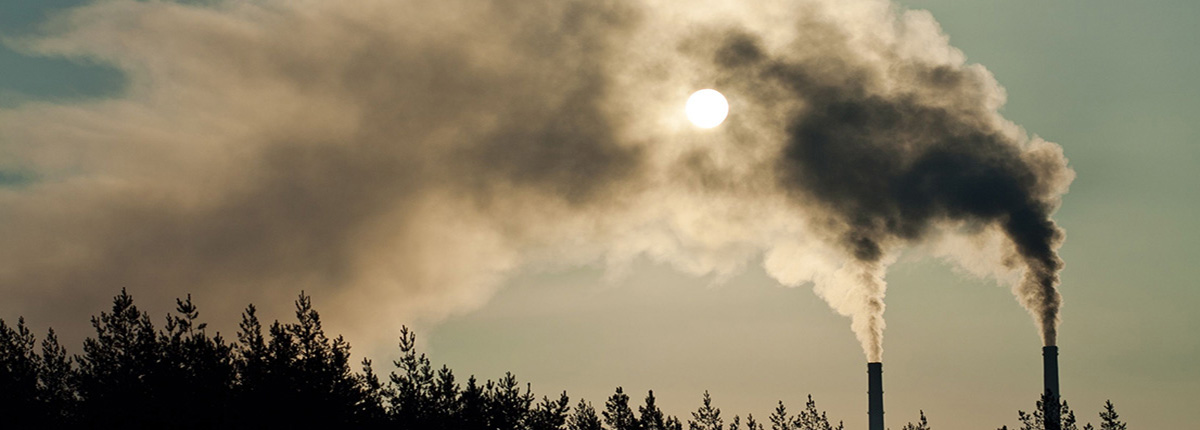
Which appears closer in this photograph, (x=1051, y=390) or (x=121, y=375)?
(x=121, y=375)

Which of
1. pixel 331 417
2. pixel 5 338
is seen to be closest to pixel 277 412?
pixel 331 417

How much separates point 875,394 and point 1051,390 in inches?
420

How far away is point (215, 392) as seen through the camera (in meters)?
49.4

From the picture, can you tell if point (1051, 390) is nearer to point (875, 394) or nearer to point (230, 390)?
point (875, 394)

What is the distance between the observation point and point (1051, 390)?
69312mm

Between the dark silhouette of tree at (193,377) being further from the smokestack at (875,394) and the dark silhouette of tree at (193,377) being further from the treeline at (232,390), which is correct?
the smokestack at (875,394)

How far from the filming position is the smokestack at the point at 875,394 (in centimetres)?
7369

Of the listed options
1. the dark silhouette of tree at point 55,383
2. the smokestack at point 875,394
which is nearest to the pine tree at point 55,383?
the dark silhouette of tree at point 55,383

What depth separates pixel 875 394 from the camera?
7562 centimetres

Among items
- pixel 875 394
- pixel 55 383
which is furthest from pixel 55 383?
pixel 875 394

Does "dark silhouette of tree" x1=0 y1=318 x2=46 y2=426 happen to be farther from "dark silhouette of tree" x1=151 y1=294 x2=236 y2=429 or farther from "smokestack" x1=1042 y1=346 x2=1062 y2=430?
"smokestack" x1=1042 y1=346 x2=1062 y2=430

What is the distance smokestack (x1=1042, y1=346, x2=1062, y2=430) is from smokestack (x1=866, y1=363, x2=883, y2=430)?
9839 mm

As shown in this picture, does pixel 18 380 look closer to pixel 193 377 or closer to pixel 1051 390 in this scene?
pixel 193 377

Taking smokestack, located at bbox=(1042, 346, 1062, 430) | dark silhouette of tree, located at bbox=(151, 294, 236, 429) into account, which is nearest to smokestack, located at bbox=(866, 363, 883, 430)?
smokestack, located at bbox=(1042, 346, 1062, 430)
